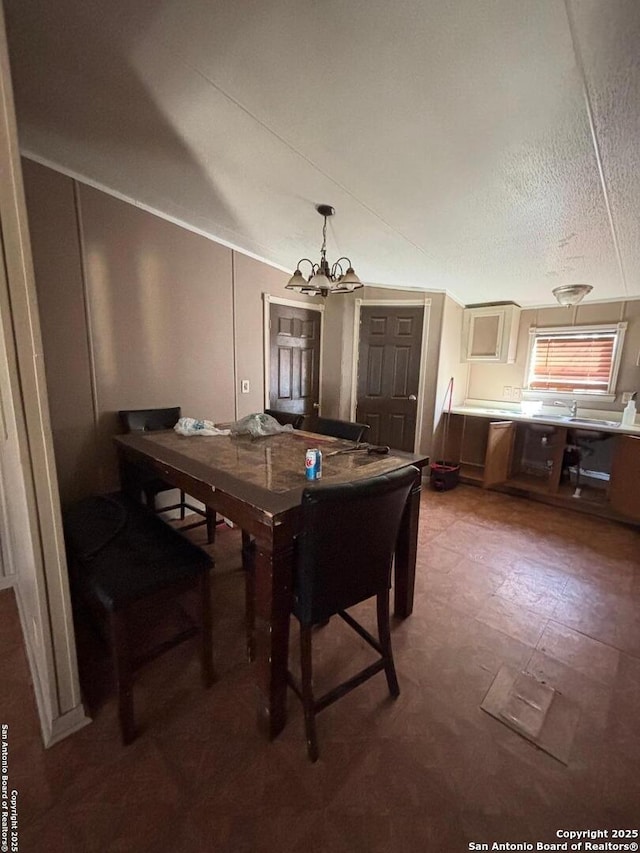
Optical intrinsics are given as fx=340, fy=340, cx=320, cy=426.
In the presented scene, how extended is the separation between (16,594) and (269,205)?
293cm

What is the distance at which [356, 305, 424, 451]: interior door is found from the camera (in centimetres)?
397

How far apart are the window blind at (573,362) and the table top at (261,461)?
3047 millimetres

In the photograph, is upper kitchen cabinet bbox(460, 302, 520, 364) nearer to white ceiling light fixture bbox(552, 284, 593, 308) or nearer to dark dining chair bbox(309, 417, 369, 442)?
white ceiling light fixture bbox(552, 284, 593, 308)

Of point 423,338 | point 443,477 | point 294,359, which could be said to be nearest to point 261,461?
point 294,359

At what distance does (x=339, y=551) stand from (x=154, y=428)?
6.93ft

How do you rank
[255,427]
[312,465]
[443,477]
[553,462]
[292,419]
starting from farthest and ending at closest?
[443,477] < [553,462] < [292,419] < [255,427] < [312,465]

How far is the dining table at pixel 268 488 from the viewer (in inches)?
45.3

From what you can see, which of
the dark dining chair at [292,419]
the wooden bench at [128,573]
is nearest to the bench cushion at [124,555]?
Answer: the wooden bench at [128,573]

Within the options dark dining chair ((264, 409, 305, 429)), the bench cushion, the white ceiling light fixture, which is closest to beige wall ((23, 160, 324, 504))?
dark dining chair ((264, 409, 305, 429))

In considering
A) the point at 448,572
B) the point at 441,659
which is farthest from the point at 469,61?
the point at 448,572

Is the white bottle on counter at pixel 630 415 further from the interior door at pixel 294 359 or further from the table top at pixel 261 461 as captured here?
the interior door at pixel 294 359

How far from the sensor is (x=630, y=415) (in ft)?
10.8

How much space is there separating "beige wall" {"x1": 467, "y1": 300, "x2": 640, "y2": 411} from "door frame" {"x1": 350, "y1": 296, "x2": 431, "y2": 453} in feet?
3.27

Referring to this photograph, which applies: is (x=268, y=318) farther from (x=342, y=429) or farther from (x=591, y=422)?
(x=591, y=422)
